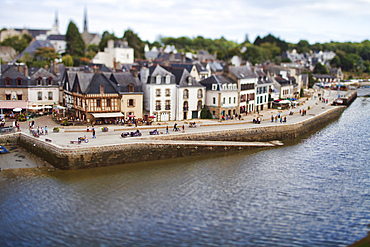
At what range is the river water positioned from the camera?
2380 centimetres

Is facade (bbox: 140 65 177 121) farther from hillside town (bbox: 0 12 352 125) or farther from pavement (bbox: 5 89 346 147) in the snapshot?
pavement (bbox: 5 89 346 147)

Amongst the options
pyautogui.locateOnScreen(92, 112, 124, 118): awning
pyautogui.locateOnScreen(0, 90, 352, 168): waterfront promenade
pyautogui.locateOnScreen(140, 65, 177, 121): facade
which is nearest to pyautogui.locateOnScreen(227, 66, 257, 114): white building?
pyautogui.locateOnScreen(0, 90, 352, 168): waterfront promenade

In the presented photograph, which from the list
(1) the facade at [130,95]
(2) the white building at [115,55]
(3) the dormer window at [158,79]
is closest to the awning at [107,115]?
(1) the facade at [130,95]

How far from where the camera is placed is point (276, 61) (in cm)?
17562

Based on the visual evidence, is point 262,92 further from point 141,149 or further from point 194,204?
point 194,204

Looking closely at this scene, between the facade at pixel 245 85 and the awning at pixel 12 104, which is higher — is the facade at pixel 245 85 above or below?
above

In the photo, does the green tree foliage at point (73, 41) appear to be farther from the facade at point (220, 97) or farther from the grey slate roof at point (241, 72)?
the facade at point (220, 97)

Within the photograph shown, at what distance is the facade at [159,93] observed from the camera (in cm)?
5219

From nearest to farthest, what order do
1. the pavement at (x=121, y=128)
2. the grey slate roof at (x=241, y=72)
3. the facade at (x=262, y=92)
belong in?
1. the pavement at (x=121, y=128)
2. the grey slate roof at (x=241, y=72)
3. the facade at (x=262, y=92)

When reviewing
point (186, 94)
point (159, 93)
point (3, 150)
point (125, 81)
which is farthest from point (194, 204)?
point (186, 94)

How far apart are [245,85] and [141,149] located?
28250 millimetres

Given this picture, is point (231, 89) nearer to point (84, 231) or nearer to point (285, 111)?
point (285, 111)

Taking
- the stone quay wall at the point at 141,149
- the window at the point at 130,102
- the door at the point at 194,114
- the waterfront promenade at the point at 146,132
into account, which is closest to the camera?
the stone quay wall at the point at 141,149

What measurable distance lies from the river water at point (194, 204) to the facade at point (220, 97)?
16164 mm
